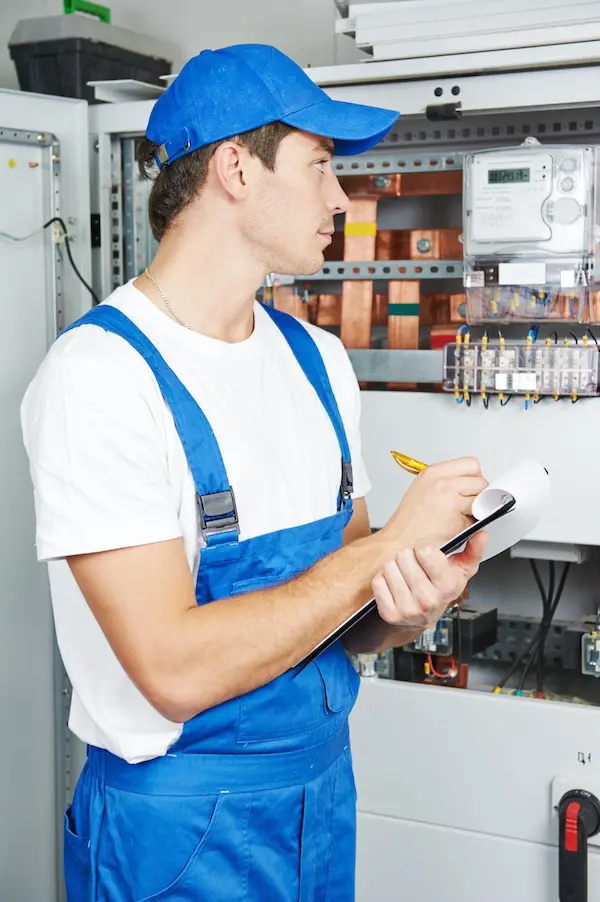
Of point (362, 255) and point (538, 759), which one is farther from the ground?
point (362, 255)

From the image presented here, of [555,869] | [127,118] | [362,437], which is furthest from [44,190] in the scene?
[555,869]

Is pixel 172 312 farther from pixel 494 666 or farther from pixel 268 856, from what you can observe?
pixel 494 666

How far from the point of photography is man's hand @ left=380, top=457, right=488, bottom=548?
1.30 metres

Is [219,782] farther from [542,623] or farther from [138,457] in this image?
[542,623]

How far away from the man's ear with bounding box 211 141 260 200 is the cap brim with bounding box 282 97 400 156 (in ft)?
0.23

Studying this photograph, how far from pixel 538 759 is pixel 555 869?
190 mm

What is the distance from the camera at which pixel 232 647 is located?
1.20m

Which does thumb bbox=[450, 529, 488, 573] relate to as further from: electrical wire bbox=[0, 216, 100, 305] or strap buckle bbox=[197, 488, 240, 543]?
electrical wire bbox=[0, 216, 100, 305]

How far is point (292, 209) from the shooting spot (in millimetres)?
1410

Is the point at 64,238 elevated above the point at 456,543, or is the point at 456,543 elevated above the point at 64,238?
the point at 64,238

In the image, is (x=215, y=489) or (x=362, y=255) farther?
(x=362, y=255)

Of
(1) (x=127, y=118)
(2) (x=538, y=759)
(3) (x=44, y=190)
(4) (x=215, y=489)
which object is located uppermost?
(1) (x=127, y=118)

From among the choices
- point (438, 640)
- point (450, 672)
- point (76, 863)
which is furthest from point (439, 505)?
point (450, 672)

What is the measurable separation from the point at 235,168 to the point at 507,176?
1.99ft
